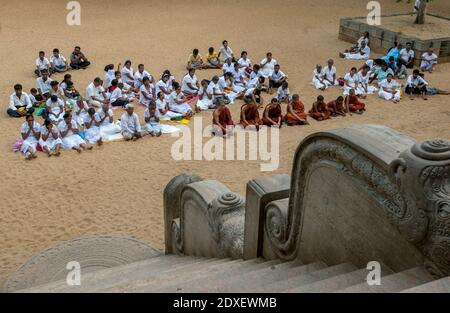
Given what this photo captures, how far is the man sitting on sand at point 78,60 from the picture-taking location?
13789 mm

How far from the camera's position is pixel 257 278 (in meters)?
3.16

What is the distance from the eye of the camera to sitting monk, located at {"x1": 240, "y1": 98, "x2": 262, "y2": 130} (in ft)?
33.6

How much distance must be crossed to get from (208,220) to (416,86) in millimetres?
9641

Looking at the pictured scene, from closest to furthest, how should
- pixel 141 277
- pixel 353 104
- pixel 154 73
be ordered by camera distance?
pixel 141 277 < pixel 353 104 < pixel 154 73

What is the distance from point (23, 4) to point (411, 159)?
72.1 ft

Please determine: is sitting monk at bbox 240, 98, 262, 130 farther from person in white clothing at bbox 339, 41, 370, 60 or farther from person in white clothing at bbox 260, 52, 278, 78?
person in white clothing at bbox 339, 41, 370, 60

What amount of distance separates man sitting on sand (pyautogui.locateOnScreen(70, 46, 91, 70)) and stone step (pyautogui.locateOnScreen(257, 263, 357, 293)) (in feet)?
40.3

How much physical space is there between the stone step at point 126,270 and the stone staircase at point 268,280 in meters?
0.02

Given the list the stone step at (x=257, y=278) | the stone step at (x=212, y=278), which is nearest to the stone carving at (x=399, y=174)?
the stone step at (x=257, y=278)

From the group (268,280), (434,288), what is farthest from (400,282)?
(268,280)

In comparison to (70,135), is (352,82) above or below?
above

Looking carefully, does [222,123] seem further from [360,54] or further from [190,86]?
[360,54]

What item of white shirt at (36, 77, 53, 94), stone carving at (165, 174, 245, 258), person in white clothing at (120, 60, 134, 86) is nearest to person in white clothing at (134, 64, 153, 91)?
person in white clothing at (120, 60, 134, 86)

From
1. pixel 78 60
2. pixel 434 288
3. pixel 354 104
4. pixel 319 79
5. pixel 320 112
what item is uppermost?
pixel 434 288
